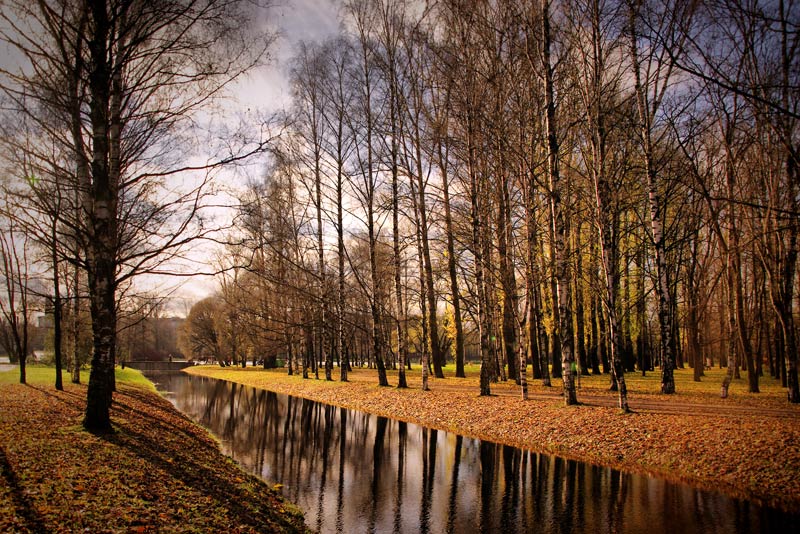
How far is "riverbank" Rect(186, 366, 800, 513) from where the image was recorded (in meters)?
8.19

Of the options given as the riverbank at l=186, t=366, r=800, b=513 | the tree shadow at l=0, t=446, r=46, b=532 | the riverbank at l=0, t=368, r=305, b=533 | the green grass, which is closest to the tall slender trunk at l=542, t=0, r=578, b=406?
the riverbank at l=186, t=366, r=800, b=513

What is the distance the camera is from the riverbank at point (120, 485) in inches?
191

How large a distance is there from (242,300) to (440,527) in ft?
113

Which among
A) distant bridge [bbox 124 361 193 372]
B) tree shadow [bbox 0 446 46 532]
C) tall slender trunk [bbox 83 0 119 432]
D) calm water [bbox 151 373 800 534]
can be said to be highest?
tall slender trunk [bbox 83 0 119 432]

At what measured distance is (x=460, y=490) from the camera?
822cm

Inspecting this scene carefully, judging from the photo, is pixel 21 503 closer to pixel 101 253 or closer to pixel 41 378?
pixel 101 253

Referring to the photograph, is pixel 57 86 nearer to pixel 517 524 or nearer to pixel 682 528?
pixel 517 524

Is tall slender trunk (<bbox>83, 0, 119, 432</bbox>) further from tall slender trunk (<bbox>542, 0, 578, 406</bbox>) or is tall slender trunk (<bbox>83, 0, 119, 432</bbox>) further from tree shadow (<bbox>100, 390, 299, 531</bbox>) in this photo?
tall slender trunk (<bbox>542, 0, 578, 406</bbox>)

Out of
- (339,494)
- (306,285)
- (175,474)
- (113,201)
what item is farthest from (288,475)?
(306,285)

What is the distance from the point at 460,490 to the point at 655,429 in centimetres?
531

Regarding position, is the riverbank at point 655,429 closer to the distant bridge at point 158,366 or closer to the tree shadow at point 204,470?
the tree shadow at point 204,470

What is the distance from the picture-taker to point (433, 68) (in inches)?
700

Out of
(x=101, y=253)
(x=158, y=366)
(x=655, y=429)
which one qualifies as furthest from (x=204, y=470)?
(x=158, y=366)

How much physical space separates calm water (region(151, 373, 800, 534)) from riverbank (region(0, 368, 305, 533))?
103cm
